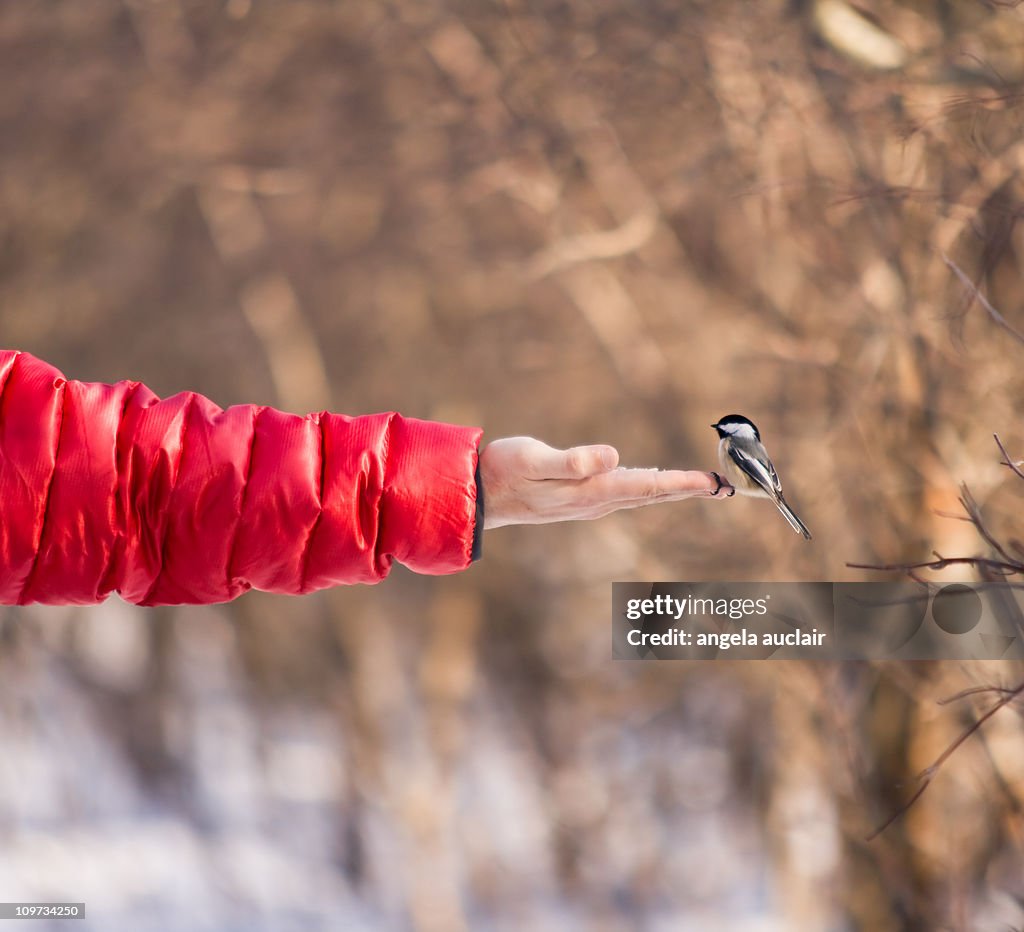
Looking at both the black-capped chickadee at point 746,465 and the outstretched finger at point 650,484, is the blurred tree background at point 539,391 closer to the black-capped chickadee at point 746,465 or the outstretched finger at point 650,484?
the black-capped chickadee at point 746,465

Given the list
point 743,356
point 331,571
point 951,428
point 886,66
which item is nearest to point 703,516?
point 743,356

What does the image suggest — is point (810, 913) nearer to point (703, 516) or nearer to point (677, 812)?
point (677, 812)

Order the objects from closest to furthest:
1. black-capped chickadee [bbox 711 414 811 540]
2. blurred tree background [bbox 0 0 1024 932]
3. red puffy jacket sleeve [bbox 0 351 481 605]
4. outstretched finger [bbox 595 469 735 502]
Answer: red puffy jacket sleeve [bbox 0 351 481 605] < outstretched finger [bbox 595 469 735 502] < black-capped chickadee [bbox 711 414 811 540] < blurred tree background [bbox 0 0 1024 932]

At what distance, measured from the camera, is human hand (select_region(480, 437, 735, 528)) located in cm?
59

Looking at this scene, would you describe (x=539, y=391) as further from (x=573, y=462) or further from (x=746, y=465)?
(x=573, y=462)

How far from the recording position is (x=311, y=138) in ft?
4.61

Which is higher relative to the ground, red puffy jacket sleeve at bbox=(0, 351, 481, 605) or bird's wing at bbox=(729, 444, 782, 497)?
bird's wing at bbox=(729, 444, 782, 497)

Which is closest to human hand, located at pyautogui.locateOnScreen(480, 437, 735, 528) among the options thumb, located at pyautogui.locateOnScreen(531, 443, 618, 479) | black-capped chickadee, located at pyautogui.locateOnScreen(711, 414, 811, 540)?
thumb, located at pyautogui.locateOnScreen(531, 443, 618, 479)

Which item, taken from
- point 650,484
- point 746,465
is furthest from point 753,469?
point 650,484

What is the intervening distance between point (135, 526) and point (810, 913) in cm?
113

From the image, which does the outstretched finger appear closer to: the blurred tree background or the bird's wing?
the bird's wing

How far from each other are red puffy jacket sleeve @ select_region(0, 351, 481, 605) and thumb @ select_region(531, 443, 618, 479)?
0.05m

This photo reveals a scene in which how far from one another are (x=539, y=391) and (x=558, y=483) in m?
0.75

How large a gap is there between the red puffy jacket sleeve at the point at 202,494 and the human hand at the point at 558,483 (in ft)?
0.11
